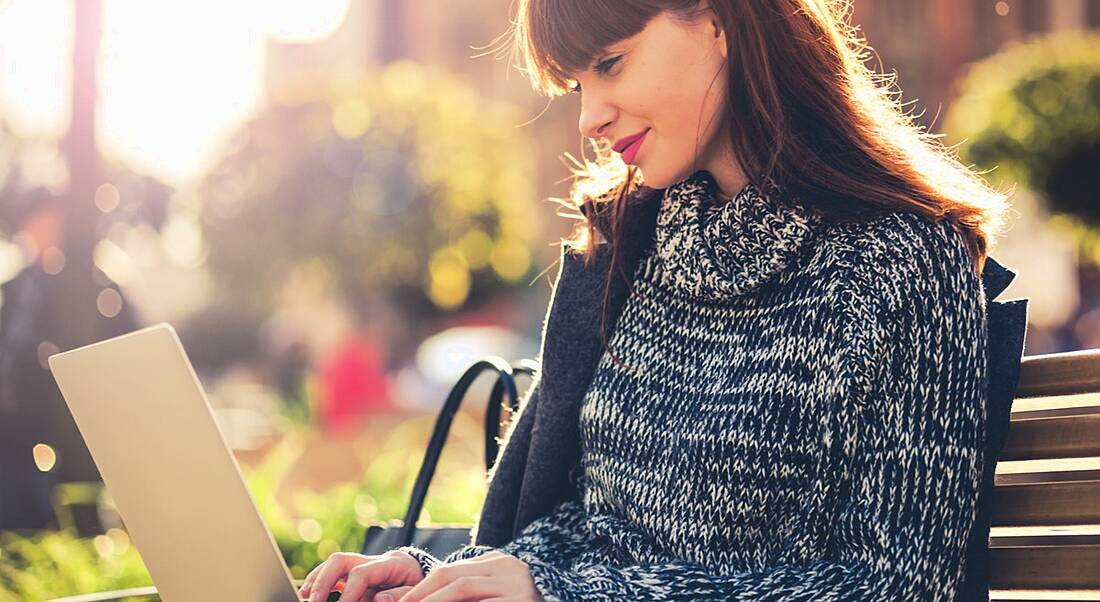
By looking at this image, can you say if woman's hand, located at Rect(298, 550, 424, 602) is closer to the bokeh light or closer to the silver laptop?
the silver laptop

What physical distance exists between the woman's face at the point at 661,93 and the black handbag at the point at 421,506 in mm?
520

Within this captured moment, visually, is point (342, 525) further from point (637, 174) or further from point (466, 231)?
point (466, 231)

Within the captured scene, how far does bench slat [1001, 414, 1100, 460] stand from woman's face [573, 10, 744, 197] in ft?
1.98

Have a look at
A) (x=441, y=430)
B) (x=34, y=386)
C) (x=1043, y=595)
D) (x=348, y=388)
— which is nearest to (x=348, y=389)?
(x=348, y=388)

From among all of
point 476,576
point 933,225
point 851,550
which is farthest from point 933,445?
point 476,576

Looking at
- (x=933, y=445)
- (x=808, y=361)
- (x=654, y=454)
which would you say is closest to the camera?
(x=933, y=445)

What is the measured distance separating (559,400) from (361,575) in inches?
18.5

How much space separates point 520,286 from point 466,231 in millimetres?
7476

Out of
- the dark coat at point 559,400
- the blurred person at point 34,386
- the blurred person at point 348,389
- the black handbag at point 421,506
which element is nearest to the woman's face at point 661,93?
the dark coat at point 559,400

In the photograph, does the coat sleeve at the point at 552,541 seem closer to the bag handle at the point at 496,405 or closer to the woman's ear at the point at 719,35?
the bag handle at the point at 496,405

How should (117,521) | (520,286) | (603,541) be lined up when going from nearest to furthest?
1. (603,541)
2. (117,521)
3. (520,286)

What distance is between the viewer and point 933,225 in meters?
1.72

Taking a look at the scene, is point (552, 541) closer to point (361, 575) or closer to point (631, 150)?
point (361, 575)

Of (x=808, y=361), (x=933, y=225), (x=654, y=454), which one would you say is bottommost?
(x=654, y=454)
